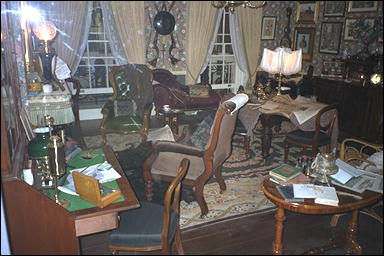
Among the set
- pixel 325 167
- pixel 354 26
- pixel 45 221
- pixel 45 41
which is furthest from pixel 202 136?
pixel 354 26

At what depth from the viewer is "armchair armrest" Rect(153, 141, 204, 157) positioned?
113 inches

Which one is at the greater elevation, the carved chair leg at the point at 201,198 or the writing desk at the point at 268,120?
the writing desk at the point at 268,120

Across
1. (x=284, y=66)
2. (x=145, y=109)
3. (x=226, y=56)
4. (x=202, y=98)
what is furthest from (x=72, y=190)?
(x=226, y=56)

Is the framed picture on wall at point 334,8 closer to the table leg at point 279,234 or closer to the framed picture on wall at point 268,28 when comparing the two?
the framed picture on wall at point 268,28

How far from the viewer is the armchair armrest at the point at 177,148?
113 inches

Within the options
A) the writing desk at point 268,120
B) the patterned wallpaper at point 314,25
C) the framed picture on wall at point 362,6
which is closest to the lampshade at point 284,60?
the writing desk at point 268,120

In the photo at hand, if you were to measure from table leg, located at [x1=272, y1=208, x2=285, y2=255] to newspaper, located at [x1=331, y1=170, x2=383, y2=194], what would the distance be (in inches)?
18.2

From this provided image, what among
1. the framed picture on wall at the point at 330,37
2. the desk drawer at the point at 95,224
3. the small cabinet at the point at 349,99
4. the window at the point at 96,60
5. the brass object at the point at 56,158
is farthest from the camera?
the framed picture on wall at the point at 330,37

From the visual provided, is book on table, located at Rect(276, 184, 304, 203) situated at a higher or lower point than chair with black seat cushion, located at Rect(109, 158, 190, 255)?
higher

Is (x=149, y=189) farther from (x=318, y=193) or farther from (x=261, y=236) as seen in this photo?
(x=318, y=193)

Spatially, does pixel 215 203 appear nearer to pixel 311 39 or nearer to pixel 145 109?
pixel 145 109

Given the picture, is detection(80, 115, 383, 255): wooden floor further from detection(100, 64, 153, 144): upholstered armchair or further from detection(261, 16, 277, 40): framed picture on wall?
detection(261, 16, 277, 40): framed picture on wall

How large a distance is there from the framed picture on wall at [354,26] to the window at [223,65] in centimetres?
210

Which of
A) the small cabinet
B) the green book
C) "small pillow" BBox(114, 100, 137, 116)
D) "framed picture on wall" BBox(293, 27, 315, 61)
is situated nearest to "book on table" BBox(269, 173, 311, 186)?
the green book
